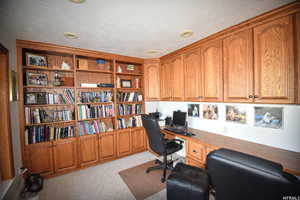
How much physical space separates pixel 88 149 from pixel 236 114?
299 cm

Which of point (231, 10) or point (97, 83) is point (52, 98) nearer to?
point (97, 83)

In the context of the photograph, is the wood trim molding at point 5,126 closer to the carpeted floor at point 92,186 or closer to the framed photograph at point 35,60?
the framed photograph at point 35,60

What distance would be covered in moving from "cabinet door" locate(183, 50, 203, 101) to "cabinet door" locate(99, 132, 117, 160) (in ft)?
6.58

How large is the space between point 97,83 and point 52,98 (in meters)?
0.94

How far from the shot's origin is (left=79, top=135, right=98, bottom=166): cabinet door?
246 cm

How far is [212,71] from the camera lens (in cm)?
199

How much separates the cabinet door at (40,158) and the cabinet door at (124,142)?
4.29 feet

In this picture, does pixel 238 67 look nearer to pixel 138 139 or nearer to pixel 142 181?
pixel 142 181

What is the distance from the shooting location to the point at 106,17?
4.83ft

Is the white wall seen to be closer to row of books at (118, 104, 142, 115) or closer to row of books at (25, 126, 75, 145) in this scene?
row of books at (118, 104, 142, 115)

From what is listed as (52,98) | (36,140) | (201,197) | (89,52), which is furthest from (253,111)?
(36,140)

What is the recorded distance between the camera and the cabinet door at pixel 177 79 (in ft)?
8.34

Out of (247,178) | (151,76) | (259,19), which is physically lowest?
(247,178)

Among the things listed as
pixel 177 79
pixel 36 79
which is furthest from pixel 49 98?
pixel 177 79
